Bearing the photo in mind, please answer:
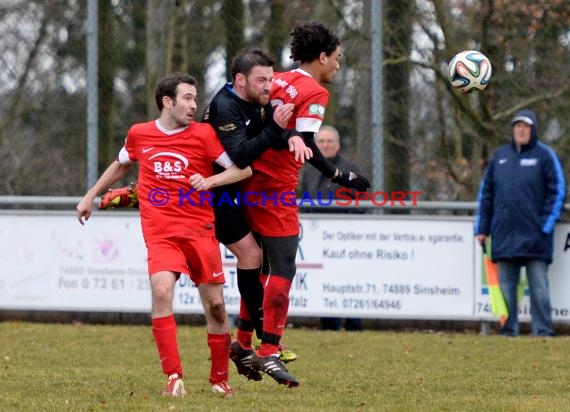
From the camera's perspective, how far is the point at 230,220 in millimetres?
7852

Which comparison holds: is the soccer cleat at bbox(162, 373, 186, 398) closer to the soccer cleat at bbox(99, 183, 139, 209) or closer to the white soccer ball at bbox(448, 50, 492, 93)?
the soccer cleat at bbox(99, 183, 139, 209)

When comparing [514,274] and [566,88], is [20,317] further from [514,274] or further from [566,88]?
[566,88]

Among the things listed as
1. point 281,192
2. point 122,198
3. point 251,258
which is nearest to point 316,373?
point 251,258

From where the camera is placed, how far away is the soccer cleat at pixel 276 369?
752 centimetres

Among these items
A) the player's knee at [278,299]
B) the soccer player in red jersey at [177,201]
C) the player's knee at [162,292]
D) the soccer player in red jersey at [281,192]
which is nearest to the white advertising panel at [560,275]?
the soccer player in red jersey at [281,192]

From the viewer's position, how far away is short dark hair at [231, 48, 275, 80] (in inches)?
295

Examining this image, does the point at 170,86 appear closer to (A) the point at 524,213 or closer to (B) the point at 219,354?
(B) the point at 219,354

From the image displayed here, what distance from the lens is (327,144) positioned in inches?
496

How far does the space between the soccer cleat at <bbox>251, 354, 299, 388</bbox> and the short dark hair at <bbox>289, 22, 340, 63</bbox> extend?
6.23 ft

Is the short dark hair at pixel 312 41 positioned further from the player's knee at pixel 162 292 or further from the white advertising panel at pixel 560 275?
the white advertising panel at pixel 560 275

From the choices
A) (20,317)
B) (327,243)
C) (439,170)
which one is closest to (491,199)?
(439,170)

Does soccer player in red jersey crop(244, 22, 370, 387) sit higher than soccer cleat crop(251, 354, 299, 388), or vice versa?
soccer player in red jersey crop(244, 22, 370, 387)

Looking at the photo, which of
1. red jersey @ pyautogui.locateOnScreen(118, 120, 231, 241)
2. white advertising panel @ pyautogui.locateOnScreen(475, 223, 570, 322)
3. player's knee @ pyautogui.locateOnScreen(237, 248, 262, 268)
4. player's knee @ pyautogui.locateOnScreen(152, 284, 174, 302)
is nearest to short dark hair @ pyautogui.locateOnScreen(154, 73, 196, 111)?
red jersey @ pyautogui.locateOnScreen(118, 120, 231, 241)

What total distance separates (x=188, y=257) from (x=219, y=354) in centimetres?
63
